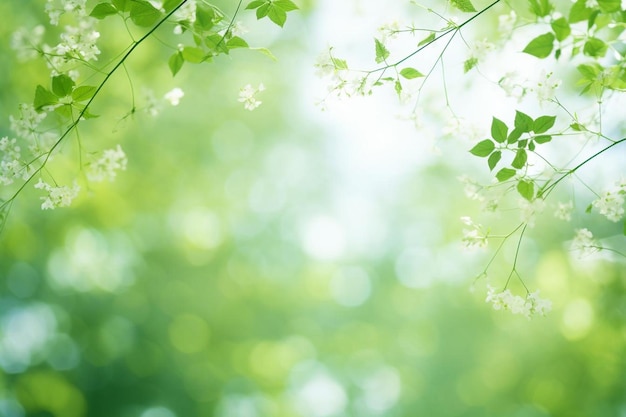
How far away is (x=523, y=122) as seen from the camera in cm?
119

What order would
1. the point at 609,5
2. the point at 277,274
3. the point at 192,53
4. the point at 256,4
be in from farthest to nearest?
1. the point at 277,274
2. the point at 256,4
3. the point at 192,53
4. the point at 609,5

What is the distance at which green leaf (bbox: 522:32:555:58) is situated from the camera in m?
1.08

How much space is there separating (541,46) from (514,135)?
0.66ft

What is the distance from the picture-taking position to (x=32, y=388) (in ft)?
21.1

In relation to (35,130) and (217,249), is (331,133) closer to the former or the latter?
(217,249)

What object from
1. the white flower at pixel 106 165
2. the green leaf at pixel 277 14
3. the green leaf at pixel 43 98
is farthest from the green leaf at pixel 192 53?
the white flower at pixel 106 165

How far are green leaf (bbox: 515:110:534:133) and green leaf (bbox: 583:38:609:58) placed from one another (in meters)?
0.17

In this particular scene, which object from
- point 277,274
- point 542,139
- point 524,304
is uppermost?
point 277,274

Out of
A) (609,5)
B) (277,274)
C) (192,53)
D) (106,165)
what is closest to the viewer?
(609,5)

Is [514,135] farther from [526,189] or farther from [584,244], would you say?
[584,244]

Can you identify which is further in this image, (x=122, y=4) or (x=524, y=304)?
(x=524, y=304)

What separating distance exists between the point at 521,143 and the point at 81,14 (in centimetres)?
107

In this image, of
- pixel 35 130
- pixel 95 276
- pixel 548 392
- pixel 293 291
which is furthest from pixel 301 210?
pixel 35 130

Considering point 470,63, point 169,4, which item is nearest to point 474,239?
point 470,63
